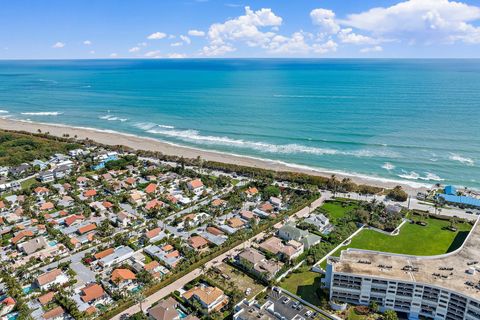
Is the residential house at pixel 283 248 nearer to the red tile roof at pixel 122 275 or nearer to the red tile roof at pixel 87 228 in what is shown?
the red tile roof at pixel 122 275

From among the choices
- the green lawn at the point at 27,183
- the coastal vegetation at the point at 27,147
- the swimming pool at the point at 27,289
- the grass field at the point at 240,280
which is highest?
the coastal vegetation at the point at 27,147

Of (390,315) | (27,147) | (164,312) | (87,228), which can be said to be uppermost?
(27,147)

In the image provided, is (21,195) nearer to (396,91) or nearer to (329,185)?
(329,185)

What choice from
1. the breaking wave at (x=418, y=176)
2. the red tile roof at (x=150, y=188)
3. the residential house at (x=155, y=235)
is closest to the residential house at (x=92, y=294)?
the residential house at (x=155, y=235)

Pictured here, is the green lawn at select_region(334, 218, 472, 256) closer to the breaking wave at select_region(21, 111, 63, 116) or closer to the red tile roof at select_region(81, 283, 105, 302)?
the red tile roof at select_region(81, 283, 105, 302)

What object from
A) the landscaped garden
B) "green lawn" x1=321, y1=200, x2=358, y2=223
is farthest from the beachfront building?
"green lawn" x1=321, y1=200, x2=358, y2=223

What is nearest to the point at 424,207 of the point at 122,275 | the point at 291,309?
the point at 291,309

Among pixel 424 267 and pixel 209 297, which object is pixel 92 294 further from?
pixel 424 267
